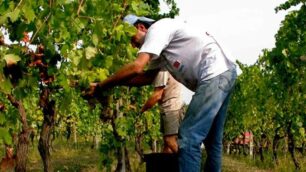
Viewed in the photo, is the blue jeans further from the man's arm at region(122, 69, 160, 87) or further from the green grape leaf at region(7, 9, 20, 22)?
the green grape leaf at region(7, 9, 20, 22)

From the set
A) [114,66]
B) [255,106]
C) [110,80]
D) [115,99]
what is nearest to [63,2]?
[110,80]

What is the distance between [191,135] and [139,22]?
1117 millimetres

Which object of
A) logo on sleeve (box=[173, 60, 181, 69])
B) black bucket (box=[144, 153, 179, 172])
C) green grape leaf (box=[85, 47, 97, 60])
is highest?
green grape leaf (box=[85, 47, 97, 60])

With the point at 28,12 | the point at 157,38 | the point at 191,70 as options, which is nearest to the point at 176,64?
the point at 191,70

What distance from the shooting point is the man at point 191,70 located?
3.90 m

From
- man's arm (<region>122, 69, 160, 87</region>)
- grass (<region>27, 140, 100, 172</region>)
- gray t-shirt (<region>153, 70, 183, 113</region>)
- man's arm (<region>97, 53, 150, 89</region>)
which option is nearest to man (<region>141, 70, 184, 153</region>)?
gray t-shirt (<region>153, 70, 183, 113</region>)

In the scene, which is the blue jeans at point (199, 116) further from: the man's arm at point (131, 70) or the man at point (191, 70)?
the man's arm at point (131, 70)

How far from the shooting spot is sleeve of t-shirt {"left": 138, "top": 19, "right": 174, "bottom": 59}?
3896 mm

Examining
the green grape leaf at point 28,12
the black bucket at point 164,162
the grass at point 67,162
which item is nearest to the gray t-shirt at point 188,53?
the black bucket at point 164,162

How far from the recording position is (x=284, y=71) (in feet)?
52.9

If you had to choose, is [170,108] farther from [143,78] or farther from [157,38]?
[157,38]

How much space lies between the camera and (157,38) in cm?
395

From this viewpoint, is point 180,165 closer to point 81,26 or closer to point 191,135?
point 191,135

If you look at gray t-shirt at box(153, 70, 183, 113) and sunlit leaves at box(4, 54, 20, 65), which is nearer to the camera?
sunlit leaves at box(4, 54, 20, 65)
